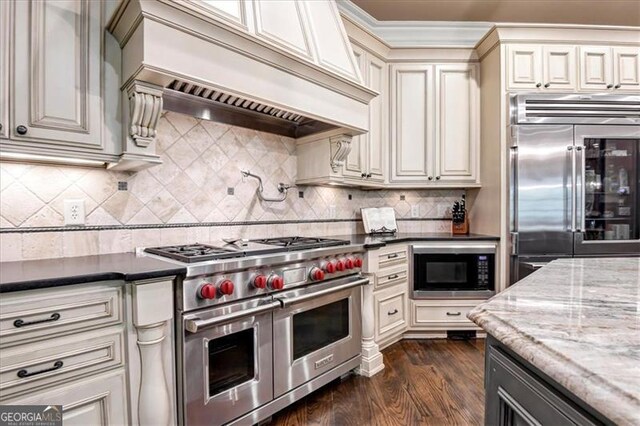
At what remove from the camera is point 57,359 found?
1.16 m

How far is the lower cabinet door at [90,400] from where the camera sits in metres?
1.15

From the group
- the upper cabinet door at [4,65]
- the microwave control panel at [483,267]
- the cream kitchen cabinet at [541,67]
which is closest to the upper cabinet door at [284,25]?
the upper cabinet door at [4,65]

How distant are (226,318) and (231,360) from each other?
0.24 m

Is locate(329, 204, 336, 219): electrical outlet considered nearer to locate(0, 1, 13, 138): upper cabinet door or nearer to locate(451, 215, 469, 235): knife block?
locate(451, 215, 469, 235): knife block

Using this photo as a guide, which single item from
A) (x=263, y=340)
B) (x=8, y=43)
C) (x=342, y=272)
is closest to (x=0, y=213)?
(x=8, y=43)

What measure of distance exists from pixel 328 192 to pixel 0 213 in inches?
83.7

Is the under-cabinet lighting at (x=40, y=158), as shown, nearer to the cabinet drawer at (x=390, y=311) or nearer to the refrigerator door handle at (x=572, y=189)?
the cabinet drawer at (x=390, y=311)

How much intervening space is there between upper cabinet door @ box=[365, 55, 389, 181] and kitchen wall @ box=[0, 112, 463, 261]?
43cm

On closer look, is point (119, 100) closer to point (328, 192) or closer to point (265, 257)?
point (265, 257)

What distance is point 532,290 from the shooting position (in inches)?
40.0

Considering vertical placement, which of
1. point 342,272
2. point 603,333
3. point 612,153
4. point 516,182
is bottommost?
point 342,272

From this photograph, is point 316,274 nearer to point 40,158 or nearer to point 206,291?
point 206,291

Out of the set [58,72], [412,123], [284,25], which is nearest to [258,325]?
[58,72]

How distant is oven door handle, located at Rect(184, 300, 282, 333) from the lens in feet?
4.60
